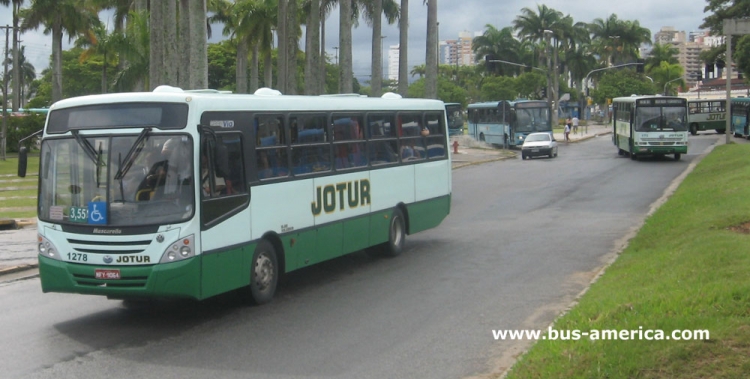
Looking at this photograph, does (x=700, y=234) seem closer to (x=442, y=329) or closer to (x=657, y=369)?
(x=442, y=329)

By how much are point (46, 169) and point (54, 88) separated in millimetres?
50436

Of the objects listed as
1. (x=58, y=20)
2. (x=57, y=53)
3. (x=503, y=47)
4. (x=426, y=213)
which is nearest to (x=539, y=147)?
(x=58, y=20)

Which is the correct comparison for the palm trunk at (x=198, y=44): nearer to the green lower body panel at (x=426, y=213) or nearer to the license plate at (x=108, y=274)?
the green lower body panel at (x=426, y=213)

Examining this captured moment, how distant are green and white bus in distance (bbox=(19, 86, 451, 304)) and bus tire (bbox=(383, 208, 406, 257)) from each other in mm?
2697

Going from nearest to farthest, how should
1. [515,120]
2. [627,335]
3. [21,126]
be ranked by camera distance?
[627,335] → [515,120] → [21,126]

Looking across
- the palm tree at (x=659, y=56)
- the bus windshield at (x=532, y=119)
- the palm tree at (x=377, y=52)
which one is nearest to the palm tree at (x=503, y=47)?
the palm tree at (x=659, y=56)

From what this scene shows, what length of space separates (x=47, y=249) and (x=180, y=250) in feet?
5.67

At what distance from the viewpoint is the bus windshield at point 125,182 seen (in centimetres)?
1021

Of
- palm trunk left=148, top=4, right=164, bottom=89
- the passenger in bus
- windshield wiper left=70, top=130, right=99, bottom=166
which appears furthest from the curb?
palm trunk left=148, top=4, right=164, bottom=89

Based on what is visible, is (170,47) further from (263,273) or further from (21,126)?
(21,126)

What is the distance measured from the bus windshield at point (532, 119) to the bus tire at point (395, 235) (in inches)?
1673

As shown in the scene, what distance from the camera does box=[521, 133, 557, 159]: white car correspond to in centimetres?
4869

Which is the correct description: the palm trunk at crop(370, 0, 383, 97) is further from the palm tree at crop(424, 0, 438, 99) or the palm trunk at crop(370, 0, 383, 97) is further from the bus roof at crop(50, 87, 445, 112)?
the bus roof at crop(50, 87, 445, 112)

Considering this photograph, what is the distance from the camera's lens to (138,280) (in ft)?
33.0
